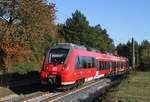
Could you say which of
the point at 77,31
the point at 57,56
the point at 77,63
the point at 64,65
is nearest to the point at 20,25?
the point at 57,56

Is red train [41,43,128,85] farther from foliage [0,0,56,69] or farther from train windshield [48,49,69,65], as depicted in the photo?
foliage [0,0,56,69]

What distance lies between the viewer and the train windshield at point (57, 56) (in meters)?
16.5

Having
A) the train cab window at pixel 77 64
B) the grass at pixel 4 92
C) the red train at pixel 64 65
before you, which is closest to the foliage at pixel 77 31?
the red train at pixel 64 65

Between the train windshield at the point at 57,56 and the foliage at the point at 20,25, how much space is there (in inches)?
281

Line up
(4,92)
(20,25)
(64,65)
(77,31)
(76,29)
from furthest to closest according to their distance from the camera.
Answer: (77,31)
(76,29)
(20,25)
(64,65)
(4,92)

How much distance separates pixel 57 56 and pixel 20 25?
354 inches

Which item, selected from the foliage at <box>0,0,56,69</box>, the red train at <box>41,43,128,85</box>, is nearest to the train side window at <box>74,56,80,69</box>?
the red train at <box>41,43,128,85</box>

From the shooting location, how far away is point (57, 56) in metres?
16.9

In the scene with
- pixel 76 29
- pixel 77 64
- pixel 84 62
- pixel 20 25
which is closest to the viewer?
pixel 77 64

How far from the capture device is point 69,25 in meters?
59.2

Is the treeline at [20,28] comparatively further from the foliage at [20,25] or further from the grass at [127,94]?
the grass at [127,94]

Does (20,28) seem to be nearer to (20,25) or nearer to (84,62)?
(20,25)

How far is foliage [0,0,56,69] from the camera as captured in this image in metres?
23.3

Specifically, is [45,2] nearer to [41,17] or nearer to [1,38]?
[41,17]
